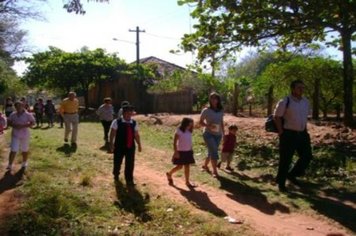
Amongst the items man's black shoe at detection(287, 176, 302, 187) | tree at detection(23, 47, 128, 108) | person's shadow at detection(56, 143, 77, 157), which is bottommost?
man's black shoe at detection(287, 176, 302, 187)

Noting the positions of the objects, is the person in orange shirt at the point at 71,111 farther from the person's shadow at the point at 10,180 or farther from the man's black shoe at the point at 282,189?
the man's black shoe at the point at 282,189

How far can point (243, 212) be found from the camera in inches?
326

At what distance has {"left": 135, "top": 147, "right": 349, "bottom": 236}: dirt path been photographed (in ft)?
24.2

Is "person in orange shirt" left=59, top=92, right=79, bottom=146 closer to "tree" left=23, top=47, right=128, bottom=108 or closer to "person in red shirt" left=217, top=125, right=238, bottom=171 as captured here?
"person in red shirt" left=217, top=125, right=238, bottom=171

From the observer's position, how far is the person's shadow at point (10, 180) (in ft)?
31.7

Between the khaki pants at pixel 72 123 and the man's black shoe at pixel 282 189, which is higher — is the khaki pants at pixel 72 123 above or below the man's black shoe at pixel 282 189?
above

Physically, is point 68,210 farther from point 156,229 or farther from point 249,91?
point 249,91

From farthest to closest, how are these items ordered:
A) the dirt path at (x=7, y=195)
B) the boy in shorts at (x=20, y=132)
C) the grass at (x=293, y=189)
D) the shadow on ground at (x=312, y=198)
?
the boy in shorts at (x=20, y=132) < the grass at (x=293, y=189) < the shadow on ground at (x=312, y=198) < the dirt path at (x=7, y=195)

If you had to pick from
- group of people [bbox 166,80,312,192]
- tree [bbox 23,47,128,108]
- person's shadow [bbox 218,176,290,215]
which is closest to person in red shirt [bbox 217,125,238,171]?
person's shadow [bbox 218,176,290,215]

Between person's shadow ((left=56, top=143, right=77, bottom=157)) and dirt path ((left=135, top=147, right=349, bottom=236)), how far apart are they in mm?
4142

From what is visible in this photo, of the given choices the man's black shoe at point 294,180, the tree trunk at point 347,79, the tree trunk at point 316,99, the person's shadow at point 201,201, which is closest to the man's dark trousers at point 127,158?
the person's shadow at point 201,201

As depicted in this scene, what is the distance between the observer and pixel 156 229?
7.20 meters

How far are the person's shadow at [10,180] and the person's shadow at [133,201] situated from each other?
196cm

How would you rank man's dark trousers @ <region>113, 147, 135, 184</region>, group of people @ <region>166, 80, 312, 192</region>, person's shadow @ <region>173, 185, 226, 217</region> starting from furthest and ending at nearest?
man's dark trousers @ <region>113, 147, 135, 184</region> → group of people @ <region>166, 80, 312, 192</region> → person's shadow @ <region>173, 185, 226, 217</region>
